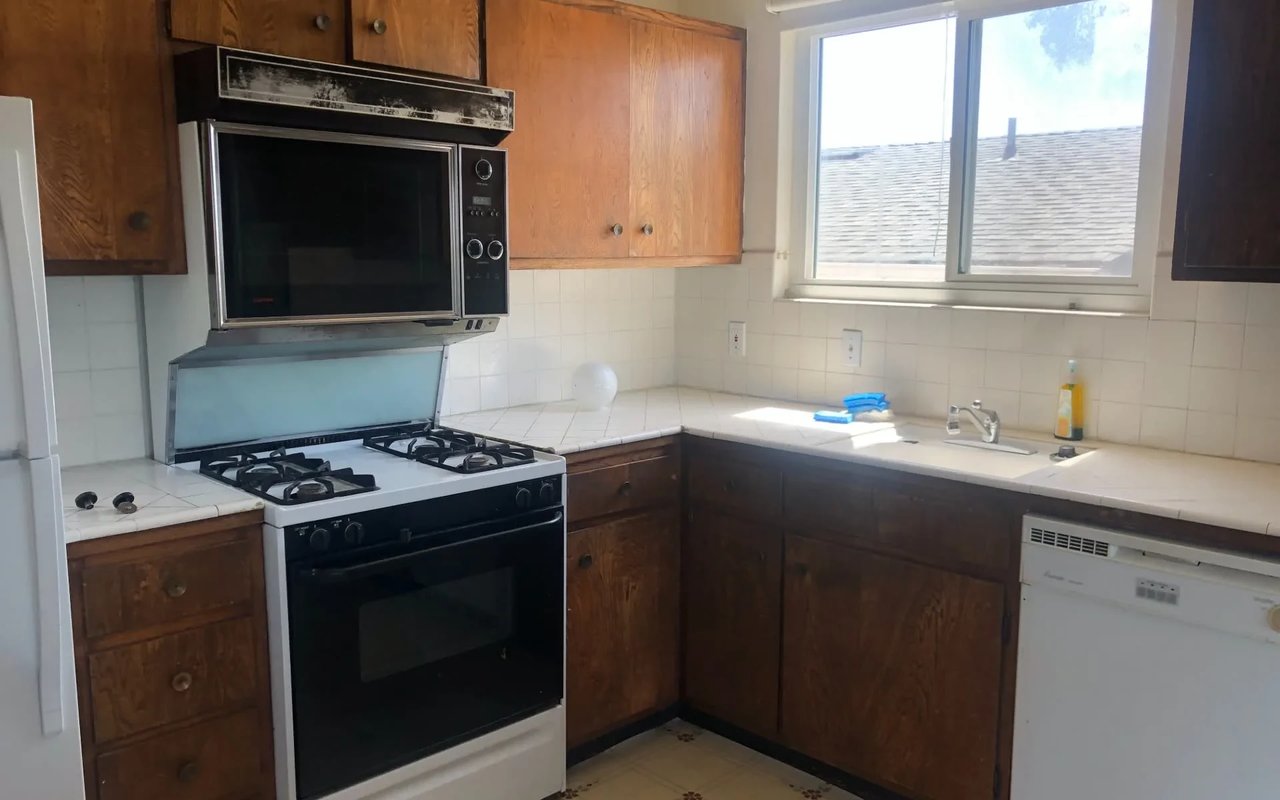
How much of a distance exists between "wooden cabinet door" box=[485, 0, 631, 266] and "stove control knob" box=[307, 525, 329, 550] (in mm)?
986

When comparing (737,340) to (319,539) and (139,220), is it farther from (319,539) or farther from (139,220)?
(139,220)

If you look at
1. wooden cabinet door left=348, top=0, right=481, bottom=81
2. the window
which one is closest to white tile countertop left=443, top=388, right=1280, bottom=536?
the window

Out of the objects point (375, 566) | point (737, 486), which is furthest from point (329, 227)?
point (737, 486)

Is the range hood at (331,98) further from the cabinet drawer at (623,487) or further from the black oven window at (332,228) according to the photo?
the cabinet drawer at (623,487)

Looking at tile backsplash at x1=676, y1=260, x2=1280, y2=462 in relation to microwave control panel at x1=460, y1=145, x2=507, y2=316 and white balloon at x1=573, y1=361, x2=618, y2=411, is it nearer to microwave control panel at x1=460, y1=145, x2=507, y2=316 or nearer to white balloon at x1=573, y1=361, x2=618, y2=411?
white balloon at x1=573, y1=361, x2=618, y2=411

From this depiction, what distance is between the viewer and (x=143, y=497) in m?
2.06

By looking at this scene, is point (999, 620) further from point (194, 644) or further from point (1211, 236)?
point (194, 644)

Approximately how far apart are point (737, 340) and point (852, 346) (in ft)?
1.50

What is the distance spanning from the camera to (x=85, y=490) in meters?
2.11

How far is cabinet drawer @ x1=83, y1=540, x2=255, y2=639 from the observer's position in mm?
1856

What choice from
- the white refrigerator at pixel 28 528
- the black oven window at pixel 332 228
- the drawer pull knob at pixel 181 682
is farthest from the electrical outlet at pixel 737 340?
the white refrigerator at pixel 28 528

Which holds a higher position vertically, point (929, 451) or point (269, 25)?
point (269, 25)

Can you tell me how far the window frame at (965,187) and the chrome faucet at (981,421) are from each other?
36cm

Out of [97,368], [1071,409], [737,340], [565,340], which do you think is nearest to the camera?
[97,368]
